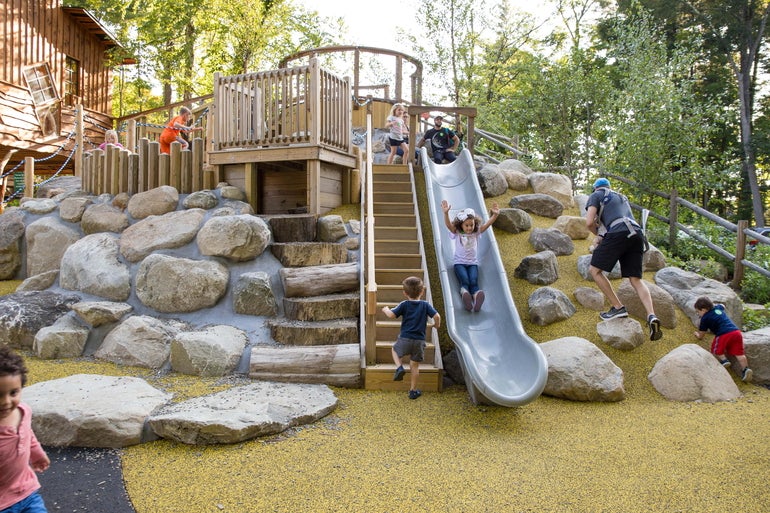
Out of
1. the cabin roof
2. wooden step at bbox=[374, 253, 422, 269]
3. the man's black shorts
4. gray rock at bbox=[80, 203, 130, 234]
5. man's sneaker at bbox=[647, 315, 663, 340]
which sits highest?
the cabin roof

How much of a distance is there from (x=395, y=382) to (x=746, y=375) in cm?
360

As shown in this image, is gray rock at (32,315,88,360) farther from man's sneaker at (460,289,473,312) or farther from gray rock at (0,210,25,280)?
man's sneaker at (460,289,473,312)

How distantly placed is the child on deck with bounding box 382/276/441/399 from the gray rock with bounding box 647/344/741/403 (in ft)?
7.71

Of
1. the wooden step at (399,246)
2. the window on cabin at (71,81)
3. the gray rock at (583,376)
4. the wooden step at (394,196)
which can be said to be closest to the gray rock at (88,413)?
the gray rock at (583,376)

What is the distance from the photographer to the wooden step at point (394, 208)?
8359 mm

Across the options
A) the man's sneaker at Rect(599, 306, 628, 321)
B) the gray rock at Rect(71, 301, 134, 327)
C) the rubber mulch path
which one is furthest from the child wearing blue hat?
the gray rock at Rect(71, 301, 134, 327)

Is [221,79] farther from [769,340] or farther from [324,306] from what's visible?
[769,340]

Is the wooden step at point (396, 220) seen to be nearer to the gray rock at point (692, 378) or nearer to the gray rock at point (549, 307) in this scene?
the gray rock at point (549, 307)

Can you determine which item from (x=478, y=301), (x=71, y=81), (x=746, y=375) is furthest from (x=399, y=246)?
(x=71, y=81)

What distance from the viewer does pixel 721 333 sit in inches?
223

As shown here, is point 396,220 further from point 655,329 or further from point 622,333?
point 655,329

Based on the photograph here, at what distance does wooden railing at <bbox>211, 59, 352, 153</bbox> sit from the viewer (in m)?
7.93

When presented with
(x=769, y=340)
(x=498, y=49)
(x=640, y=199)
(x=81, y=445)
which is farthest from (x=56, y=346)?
(x=498, y=49)

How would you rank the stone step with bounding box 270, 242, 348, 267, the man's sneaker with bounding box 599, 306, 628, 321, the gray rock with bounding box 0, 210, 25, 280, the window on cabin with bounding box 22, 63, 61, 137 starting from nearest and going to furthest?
the man's sneaker with bounding box 599, 306, 628, 321, the stone step with bounding box 270, 242, 348, 267, the gray rock with bounding box 0, 210, 25, 280, the window on cabin with bounding box 22, 63, 61, 137
